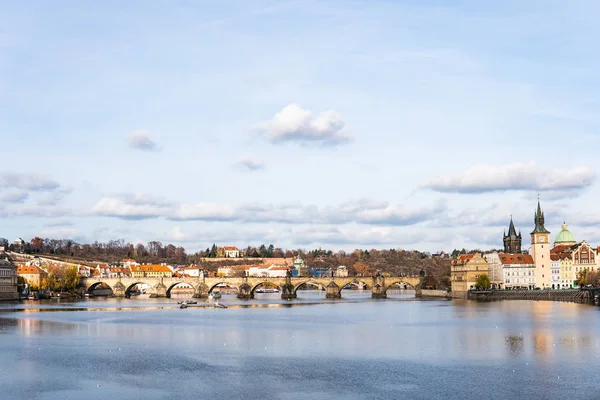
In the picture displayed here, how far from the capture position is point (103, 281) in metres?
143

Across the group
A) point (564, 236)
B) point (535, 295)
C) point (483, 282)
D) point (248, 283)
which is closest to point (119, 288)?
point (248, 283)

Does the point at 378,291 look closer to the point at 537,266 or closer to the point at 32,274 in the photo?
the point at 537,266

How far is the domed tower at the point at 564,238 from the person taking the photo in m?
156

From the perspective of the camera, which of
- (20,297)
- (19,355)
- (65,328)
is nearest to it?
(19,355)

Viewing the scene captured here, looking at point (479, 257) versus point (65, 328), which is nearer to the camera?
point (65, 328)

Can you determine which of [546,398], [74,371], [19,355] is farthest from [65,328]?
[546,398]

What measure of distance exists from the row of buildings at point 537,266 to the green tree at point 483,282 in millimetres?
2530

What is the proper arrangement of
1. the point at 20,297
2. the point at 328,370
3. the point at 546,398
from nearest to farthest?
the point at 546,398, the point at 328,370, the point at 20,297

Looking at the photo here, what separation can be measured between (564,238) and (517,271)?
22556 mm

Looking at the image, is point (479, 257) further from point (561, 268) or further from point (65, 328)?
point (65, 328)

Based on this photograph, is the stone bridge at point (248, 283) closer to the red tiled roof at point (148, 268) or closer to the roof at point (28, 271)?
the roof at point (28, 271)

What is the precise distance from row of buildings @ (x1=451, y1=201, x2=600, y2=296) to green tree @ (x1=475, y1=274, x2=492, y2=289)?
8.30ft

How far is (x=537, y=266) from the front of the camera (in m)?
138

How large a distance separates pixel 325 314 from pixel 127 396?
5436cm
